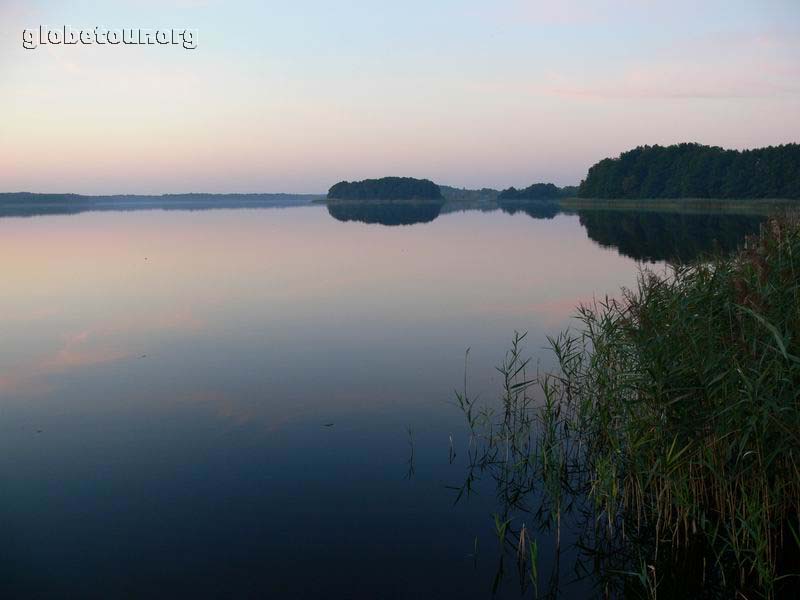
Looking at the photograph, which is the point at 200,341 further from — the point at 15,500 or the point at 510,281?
the point at 510,281

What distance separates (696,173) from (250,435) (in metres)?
116

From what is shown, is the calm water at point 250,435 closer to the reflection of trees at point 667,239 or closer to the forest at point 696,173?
the reflection of trees at point 667,239

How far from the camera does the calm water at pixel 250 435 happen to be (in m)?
7.58

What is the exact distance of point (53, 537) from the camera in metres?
8.12

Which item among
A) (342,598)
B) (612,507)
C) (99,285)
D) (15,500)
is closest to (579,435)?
(612,507)

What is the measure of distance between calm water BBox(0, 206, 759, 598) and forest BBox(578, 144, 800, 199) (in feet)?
283

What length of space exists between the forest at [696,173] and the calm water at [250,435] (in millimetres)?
86264

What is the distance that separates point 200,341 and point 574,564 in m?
13.0

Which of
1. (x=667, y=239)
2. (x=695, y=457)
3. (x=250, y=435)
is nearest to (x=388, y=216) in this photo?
(x=667, y=239)

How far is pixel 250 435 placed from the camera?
11.3 m

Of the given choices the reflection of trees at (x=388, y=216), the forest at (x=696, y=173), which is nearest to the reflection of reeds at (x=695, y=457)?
the reflection of trees at (x=388, y=216)

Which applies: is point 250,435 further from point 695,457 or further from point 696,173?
point 696,173

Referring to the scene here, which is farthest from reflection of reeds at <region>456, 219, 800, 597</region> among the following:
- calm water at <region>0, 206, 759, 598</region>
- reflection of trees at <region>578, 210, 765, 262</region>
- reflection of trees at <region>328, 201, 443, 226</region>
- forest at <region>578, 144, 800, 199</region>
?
forest at <region>578, 144, 800, 199</region>

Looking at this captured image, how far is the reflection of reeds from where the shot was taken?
7.19m
